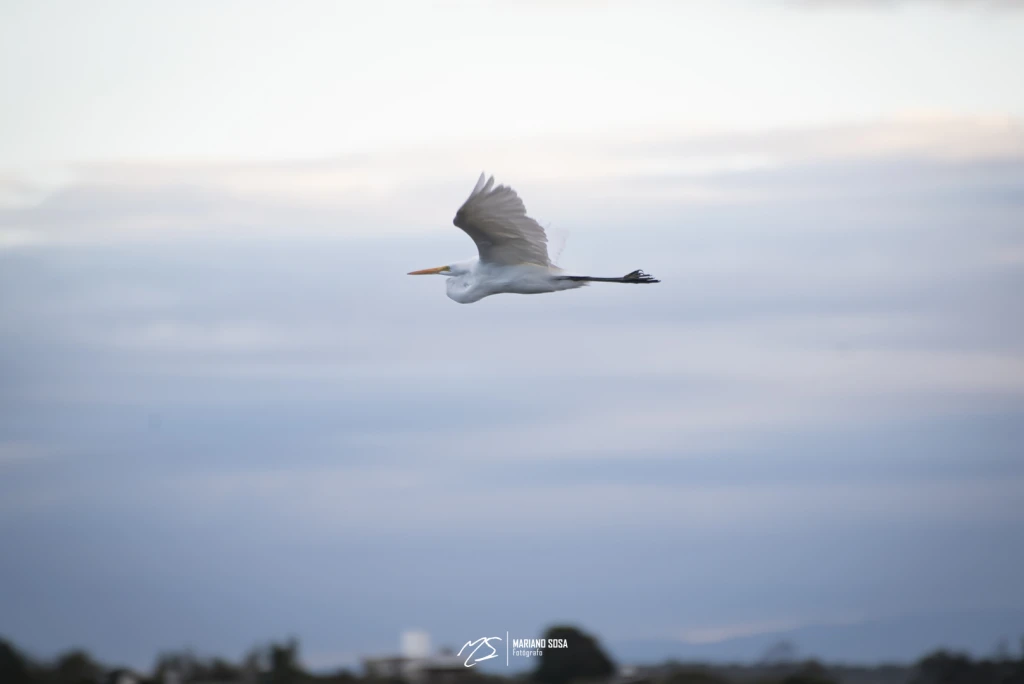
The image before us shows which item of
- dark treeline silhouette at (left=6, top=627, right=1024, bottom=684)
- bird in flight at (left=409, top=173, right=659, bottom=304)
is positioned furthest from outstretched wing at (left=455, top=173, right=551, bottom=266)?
dark treeline silhouette at (left=6, top=627, right=1024, bottom=684)

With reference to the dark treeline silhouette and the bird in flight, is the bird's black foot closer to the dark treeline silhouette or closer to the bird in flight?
the bird in flight

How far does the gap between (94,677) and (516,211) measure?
22.0 m

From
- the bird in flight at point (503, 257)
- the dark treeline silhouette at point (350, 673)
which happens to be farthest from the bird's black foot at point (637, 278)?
the dark treeline silhouette at point (350, 673)

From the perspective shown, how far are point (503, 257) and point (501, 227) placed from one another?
1.02m

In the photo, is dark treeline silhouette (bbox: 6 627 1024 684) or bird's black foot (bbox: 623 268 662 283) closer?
bird's black foot (bbox: 623 268 662 283)

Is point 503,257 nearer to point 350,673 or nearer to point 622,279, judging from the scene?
point 622,279

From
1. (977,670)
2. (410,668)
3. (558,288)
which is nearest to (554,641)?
(410,668)

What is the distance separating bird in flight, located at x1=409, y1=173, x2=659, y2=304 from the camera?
18266 mm

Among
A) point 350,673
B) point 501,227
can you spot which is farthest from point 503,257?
point 350,673

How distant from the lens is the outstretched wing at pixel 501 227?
18.1 meters

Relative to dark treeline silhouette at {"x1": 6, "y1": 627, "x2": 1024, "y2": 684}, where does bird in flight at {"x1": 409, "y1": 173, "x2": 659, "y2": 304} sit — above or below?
above

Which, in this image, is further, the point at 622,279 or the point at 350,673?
the point at 350,673

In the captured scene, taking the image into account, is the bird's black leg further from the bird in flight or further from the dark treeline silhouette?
the dark treeline silhouette

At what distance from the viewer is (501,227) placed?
18859 millimetres
